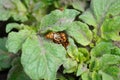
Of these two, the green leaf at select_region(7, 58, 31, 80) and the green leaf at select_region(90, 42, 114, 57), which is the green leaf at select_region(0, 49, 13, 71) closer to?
the green leaf at select_region(7, 58, 31, 80)

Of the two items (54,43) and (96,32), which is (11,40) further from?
(96,32)

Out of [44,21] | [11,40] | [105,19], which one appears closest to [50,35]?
[44,21]

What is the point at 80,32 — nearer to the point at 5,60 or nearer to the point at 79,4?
the point at 79,4

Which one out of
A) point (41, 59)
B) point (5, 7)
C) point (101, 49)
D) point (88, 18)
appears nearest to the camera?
point (41, 59)

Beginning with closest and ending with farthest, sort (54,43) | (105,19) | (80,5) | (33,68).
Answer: (33,68)
(54,43)
(105,19)
(80,5)

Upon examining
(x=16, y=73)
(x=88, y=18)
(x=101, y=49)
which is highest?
(x=88, y=18)

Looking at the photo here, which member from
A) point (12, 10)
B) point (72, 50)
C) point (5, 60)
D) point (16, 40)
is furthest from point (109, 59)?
point (12, 10)
